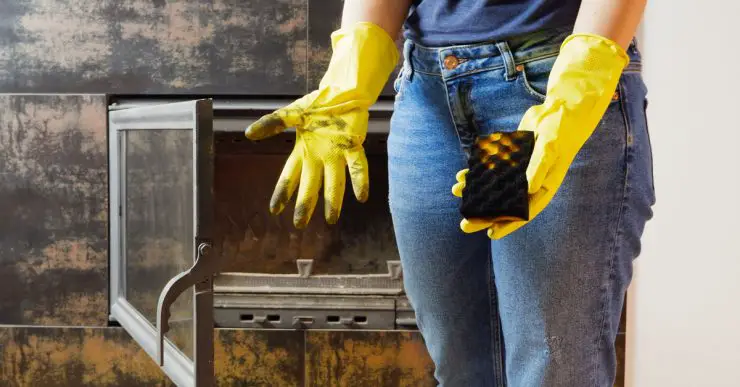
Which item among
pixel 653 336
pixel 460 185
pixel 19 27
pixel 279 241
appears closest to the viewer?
pixel 460 185

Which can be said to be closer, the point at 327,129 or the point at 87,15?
the point at 327,129

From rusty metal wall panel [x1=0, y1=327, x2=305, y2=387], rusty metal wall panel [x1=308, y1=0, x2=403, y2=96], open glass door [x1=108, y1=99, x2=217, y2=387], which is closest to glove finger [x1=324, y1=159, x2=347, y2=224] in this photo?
open glass door [x1=108, y1=99, x2=217, y2=387]

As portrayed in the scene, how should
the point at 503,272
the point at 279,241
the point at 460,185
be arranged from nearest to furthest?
the point at 460,185, the point at 503,272, the point at 279,241

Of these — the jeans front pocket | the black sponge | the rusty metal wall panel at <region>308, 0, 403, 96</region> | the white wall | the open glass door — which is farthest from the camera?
the rusty metal wall panel at <region>308, 0, 403, 96</region>

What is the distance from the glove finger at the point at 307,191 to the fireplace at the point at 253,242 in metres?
0.65

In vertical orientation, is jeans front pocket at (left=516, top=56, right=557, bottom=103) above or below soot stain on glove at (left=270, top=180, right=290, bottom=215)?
above

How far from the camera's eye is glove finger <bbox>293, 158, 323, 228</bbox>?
76cm

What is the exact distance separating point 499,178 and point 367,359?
1235 mm

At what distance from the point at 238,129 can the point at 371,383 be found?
2.13 feet

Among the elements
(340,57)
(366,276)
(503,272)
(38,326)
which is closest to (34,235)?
(38,326)

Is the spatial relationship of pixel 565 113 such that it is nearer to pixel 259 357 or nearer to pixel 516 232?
pixel 516 232

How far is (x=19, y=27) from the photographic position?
5.64 feet

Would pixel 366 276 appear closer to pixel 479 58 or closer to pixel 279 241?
pixel 279 241

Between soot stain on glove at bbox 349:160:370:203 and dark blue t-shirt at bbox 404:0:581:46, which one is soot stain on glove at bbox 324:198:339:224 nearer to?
soot stain on glove at bbox 349:160:370:203
